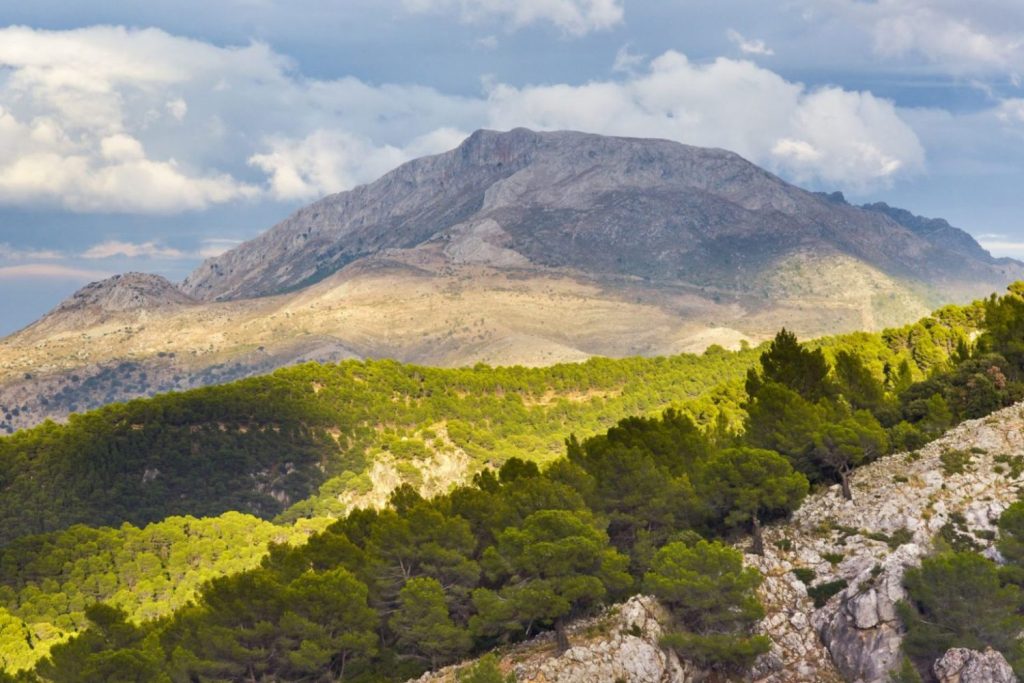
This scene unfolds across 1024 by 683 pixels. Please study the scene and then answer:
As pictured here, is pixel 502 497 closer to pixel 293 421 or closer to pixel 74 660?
pixel 74 660

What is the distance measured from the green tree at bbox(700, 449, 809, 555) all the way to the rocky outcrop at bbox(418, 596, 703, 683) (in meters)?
11.7

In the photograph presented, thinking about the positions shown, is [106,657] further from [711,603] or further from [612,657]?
[711,603]

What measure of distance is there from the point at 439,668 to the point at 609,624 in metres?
10.5

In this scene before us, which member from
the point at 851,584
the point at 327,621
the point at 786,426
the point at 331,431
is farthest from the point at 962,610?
the point at 331,431

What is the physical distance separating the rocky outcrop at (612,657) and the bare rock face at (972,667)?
41.3 feet

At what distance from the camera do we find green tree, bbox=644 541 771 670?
4769cm

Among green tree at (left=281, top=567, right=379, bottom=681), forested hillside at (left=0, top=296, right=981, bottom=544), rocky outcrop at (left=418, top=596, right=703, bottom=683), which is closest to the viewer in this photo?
rocky outcrop at (left=418, top=596, right=703, bottom=683)

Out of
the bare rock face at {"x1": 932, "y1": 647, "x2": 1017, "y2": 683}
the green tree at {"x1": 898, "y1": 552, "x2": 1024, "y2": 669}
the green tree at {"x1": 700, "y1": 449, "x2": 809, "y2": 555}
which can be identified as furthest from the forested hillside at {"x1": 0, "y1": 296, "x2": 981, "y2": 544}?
the bare rock face at {"x1": 932, "y1": 647, "x2": 1017, "y2": 683}

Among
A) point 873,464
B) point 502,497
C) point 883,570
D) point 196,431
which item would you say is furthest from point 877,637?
point 196,431

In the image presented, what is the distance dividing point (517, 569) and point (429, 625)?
6590 mm

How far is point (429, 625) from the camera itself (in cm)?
5072

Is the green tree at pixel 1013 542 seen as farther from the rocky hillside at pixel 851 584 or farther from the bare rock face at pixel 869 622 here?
the bare rock face at pixel 869 622

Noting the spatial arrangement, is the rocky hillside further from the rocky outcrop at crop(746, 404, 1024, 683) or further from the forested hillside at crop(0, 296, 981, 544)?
the forested hillside at crop(0, 296, 981, 544)

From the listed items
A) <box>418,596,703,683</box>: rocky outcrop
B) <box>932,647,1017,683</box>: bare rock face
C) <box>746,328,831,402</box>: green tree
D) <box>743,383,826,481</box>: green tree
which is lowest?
<box>932,647,1017,683</box>: bare rock face
